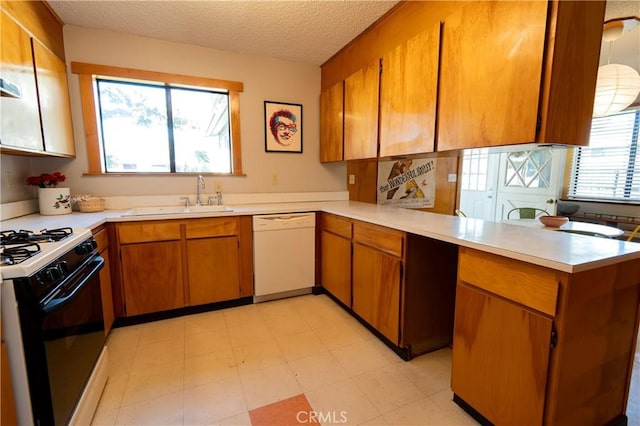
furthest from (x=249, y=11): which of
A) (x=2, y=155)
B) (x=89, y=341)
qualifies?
(x=89, y=341)

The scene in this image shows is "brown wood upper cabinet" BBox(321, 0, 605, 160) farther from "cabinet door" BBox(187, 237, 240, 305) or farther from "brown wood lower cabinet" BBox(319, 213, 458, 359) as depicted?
"cabinet door" BBox(187, 237, 240, 305)

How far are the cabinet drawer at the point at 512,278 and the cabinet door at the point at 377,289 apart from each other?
523 mm

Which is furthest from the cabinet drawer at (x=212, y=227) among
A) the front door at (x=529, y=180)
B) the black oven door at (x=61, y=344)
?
the front door at (x=529, y=180)

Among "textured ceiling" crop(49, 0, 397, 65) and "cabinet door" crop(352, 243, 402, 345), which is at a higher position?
"textured ceiling" crop(49, 0, 397, 65)

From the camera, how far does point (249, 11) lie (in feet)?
7.34

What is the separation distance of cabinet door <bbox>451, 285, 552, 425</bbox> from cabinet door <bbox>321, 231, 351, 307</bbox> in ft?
3.60

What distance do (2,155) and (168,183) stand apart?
1105mm

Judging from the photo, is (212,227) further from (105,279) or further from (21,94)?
(21,94)

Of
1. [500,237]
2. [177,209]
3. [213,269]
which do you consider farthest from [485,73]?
[177,209]

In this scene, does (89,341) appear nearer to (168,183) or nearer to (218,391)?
(218,391)

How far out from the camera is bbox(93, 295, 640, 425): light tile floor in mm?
1505

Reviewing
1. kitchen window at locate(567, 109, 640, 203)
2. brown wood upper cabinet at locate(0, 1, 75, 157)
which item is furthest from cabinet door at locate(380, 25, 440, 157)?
kitchen window at locate(567, 109, 640, 203)

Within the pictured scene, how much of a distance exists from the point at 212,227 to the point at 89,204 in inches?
40.4

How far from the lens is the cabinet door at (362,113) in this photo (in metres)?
2.45
